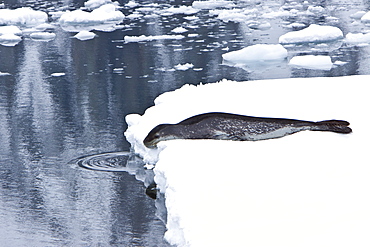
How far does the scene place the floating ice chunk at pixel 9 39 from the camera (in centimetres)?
1641

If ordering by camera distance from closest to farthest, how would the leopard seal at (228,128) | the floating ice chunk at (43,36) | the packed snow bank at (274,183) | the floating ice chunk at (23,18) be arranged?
1. the packed snow bank at (274,183)
2. the leopard seal at (228,128)
3. the floating ice chunk at (43,36)
4. the floating ice chunk at (23,18)

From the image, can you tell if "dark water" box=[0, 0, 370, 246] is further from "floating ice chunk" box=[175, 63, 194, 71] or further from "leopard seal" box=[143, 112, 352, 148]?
"leopard seal" box=[143, 112, 352, 148]

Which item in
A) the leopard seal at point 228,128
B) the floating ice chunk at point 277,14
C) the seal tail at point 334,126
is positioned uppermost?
the seal tail at point 334,126

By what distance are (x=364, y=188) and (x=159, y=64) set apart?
338 inches

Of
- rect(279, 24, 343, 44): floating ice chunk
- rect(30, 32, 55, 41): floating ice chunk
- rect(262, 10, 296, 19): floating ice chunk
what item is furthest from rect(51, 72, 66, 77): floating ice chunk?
rect(262, 10, 296, 19): floating ice chunk

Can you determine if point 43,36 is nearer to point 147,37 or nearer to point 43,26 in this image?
point 43,26

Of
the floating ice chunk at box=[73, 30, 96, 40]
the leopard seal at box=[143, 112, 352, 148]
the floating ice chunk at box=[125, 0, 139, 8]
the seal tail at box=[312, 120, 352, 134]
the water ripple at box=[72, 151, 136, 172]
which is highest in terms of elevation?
the seal tail at box=[312, 120, 352, 134]

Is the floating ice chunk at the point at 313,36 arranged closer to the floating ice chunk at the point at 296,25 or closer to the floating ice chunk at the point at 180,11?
the floating ice chunk at the point at 296,25

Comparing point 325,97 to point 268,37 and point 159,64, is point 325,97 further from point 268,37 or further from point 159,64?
point 268,37

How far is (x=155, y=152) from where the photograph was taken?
694cm

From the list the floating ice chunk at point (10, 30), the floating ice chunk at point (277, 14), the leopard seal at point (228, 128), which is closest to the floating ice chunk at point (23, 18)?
the floating ice chunk at point (10, 30)

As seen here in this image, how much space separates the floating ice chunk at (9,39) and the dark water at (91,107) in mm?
213

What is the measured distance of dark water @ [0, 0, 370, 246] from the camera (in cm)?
576

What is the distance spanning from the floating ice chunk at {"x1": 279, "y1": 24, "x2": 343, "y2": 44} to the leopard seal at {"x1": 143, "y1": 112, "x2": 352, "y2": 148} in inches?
326
